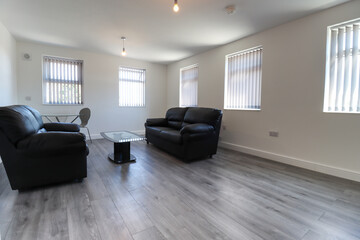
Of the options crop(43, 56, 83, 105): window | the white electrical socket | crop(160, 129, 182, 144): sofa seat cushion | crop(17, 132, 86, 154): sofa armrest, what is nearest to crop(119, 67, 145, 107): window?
crop(43, 56, 83, 105): window

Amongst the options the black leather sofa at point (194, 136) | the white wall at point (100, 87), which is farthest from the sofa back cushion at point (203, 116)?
the white wall at point (100, 87)

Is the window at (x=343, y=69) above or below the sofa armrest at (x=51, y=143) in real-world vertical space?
above

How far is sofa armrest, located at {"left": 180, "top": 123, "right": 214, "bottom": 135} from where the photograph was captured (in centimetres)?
309

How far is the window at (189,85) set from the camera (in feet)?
17.2

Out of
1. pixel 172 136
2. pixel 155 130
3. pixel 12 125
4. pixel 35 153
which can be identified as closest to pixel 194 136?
pixel 172 136

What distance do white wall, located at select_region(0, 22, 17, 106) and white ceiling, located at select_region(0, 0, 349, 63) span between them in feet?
0.68

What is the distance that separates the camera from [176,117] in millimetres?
4492

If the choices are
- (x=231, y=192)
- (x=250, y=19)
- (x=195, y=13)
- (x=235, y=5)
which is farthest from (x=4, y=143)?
(x=250, y=19)

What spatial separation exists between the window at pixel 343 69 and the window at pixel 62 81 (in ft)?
18.4

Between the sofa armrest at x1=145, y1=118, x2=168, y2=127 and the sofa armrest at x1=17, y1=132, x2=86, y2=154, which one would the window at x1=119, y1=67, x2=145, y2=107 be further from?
the sofa armrest at x1=17, y1=132, x2=86, y2=154

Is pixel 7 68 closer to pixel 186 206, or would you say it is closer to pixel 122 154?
pixel 122 154

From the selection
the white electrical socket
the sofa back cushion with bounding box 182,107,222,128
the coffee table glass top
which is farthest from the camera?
the sofa back cushion with bounding box 182,107,222,128

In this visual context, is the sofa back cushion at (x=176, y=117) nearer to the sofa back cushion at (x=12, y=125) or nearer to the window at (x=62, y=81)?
the window at (x=62, y=81)

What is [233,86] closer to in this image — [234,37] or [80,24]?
[234,37]
